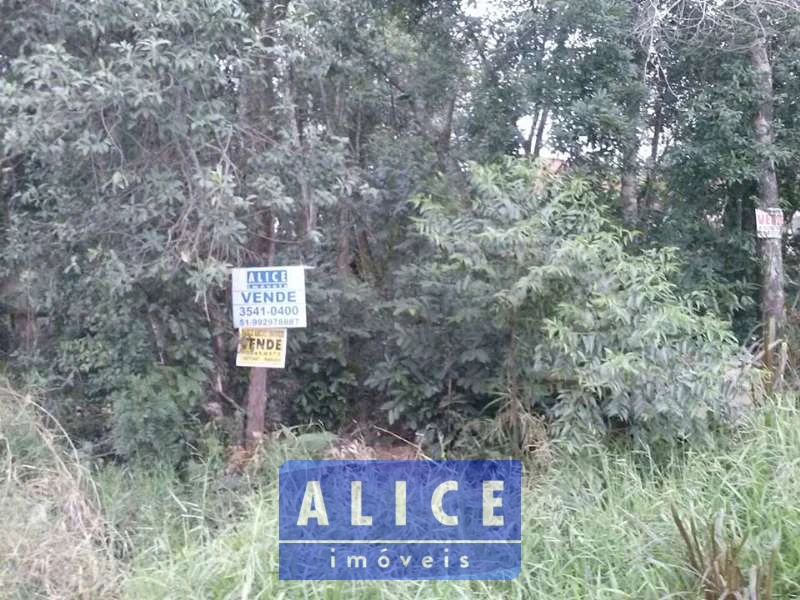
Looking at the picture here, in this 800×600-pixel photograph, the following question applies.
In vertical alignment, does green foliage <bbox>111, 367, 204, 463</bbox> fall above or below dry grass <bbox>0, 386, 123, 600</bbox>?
above

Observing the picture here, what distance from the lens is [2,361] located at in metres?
6.96

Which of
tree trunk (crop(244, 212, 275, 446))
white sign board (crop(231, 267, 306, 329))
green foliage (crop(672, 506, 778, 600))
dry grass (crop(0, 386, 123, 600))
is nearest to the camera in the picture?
green foliage (crop(672, 506, 778, 600))

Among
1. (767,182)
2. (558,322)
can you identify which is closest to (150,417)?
(558,322)

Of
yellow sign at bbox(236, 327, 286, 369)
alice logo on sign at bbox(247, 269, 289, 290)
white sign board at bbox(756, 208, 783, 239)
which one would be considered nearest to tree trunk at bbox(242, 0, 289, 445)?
yellow sign at bbox(236, 327, 286, 369)

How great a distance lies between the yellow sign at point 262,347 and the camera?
17.8 feet

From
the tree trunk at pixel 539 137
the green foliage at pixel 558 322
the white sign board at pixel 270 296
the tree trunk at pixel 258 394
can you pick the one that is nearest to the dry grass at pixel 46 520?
the tree trunk at pixel 258 394

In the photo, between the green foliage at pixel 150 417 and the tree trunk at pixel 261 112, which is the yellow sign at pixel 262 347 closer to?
the tree trunk at pixel 261 112

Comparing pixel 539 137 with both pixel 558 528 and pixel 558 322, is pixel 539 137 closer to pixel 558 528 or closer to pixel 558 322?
pixel 558 322

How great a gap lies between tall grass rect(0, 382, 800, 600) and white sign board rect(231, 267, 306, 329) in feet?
2.79

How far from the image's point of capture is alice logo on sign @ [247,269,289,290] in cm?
531

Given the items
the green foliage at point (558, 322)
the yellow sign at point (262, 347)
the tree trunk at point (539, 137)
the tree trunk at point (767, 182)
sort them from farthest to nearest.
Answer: the tree trunk at point (767, 182) < the tree trunk at point (539, 137) < the yellow sign at point (262, 347) < the green foliage at point (558, 322)

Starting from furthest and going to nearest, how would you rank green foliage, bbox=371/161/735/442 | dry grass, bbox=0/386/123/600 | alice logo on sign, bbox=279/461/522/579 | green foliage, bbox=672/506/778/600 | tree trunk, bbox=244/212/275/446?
tree trunk, bbox=244/212/275/446, green foliage, bbox=371/161/735/442, dry grass, bbox=0/386/123/600, alice logo on sign, bbox=279/461/522/579, green foliage, bbox=672/506/778/600

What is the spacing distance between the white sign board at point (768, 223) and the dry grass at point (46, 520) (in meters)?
5.40

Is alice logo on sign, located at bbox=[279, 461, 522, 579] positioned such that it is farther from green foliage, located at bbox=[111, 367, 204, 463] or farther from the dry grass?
green foliage, located at bbox=[111, 367, 204, 463]
